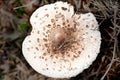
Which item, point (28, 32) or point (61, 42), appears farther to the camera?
point (28, 32)

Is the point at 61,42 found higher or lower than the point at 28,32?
higher

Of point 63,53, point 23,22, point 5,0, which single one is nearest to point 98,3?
point 63,53

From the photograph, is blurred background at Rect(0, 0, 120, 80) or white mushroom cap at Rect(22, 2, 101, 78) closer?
white mushroom cap at Rect(22, 2, 101, 78)

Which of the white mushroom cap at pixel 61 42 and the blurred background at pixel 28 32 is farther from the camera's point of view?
the blurred background at pixel 28 32
